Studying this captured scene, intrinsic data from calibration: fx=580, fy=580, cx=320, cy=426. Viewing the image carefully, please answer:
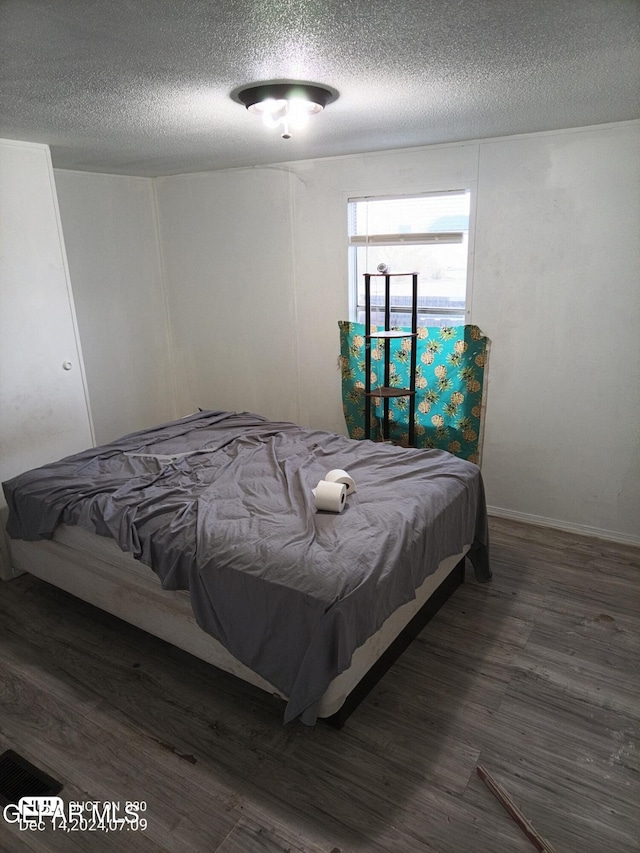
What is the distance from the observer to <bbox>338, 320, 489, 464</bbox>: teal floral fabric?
12.2 feet

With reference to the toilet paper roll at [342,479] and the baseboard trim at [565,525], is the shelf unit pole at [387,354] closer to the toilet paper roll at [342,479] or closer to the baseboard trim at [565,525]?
the baseboard trim at [565,525]

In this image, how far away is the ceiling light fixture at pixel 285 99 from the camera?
223 cm

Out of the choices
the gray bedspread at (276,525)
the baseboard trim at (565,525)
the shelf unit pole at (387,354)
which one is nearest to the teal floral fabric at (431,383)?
the shelf unit pole at (387,354)

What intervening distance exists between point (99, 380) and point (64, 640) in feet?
7.62

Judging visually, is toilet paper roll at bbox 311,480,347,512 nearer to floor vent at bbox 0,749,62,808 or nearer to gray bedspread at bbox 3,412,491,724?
gray bedspread at bbox 3,412,491,724

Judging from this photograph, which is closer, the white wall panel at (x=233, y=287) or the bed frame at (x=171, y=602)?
the bed frame at (x=171, y=602)

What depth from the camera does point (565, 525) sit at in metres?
3.63

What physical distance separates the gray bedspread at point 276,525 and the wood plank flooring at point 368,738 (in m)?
0.29

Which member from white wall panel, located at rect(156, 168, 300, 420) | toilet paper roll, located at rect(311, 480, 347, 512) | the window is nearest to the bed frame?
toilet paper roll, located at rect(311, 480, 347, 512)

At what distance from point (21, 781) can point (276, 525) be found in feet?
4.10

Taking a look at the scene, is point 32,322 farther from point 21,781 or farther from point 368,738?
point 368,738

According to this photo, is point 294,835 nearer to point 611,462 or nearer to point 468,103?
point 611,462

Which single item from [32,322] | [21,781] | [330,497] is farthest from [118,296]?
[21,781]

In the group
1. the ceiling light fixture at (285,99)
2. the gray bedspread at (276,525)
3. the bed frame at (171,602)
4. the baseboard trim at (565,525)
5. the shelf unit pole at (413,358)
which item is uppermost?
the ceiling light fixture at (285,99)
